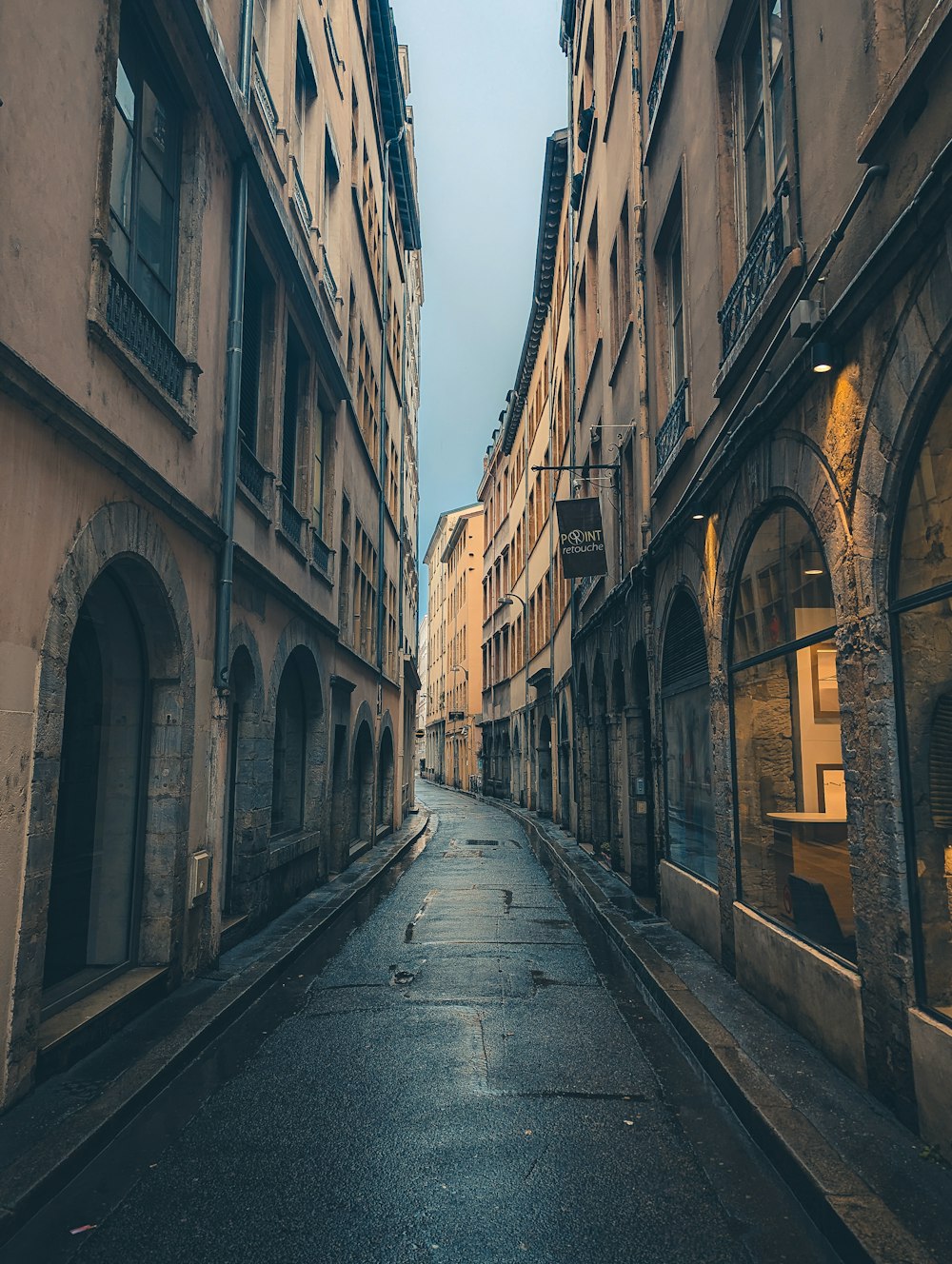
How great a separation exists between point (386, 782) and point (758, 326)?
1976 cm

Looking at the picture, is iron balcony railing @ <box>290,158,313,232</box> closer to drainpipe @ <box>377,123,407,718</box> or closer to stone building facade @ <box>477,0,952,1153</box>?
stone building facade @ <box>477,0,952,1153</box>

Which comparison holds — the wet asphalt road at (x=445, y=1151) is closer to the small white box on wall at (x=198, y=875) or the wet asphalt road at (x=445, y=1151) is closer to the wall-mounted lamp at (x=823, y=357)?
the small white box on wall at (x=198, y=875)

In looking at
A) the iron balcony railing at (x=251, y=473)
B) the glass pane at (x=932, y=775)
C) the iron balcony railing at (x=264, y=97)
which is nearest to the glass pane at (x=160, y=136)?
the iron balcony railing at (x=264, y=97)

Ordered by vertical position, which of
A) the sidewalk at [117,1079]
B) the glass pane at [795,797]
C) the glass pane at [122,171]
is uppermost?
the glass pane at [122,171]

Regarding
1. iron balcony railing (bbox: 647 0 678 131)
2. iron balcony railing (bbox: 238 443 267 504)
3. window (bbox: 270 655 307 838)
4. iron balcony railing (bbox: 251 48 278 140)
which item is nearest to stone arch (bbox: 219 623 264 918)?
iron balcony railing (bbox: 238 443 267 504)

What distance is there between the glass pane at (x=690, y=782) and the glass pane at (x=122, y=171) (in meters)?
6.89

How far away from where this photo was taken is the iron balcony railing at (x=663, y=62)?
37.5 ft

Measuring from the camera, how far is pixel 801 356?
6.34m

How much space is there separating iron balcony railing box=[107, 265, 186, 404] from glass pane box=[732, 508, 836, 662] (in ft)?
16.4

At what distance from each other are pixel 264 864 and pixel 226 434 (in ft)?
15.8

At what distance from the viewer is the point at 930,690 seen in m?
5.15

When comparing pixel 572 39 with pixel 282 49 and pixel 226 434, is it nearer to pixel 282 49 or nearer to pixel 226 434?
pixel 282 49

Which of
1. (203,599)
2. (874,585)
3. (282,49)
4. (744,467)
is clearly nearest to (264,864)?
(203,599)

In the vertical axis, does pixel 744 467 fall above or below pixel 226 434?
below
